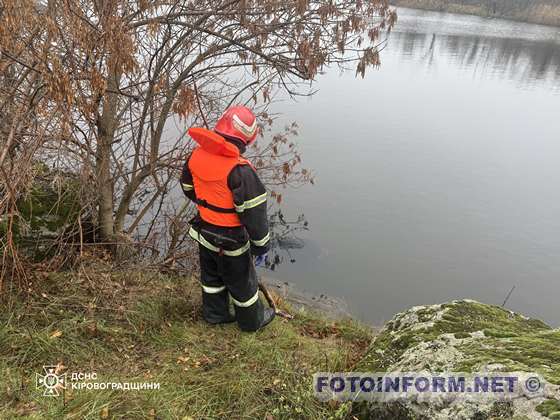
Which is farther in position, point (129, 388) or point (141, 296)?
point (141, 296)

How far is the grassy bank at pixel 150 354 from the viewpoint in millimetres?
2699

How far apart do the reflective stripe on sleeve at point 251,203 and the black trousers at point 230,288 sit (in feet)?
1.55

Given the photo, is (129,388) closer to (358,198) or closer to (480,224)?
(358,198)

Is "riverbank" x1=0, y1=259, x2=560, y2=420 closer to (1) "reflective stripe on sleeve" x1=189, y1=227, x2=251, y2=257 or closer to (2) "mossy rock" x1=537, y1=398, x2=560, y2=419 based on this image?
(2) "mossy rock" x1=537, y1=398, x2=560, y2=419

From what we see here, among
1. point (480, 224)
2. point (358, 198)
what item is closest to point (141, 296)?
point (358, 198)

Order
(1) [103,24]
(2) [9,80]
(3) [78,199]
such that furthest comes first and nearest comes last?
1. (3) [78,199]
2. (2) [9,80]
3. (1) [103,24]

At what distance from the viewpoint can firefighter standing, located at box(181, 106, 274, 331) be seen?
314 centimetres

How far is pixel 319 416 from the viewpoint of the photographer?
8.96ft

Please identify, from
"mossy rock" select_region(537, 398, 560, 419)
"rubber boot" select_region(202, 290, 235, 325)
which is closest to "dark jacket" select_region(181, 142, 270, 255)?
"rubber boot" select_region(202, 290, 235, 325)

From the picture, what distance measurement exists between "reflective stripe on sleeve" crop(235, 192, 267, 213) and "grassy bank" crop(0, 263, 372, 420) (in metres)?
1.13

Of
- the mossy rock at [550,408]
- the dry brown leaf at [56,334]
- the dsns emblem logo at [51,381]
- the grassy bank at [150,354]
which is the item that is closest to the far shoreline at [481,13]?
the grassy bank at [150,354]

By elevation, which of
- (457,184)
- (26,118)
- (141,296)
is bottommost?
(457,184)

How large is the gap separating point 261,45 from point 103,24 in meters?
1.80

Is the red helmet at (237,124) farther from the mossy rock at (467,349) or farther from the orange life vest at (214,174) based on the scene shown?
the mossy rock at (467,349)
